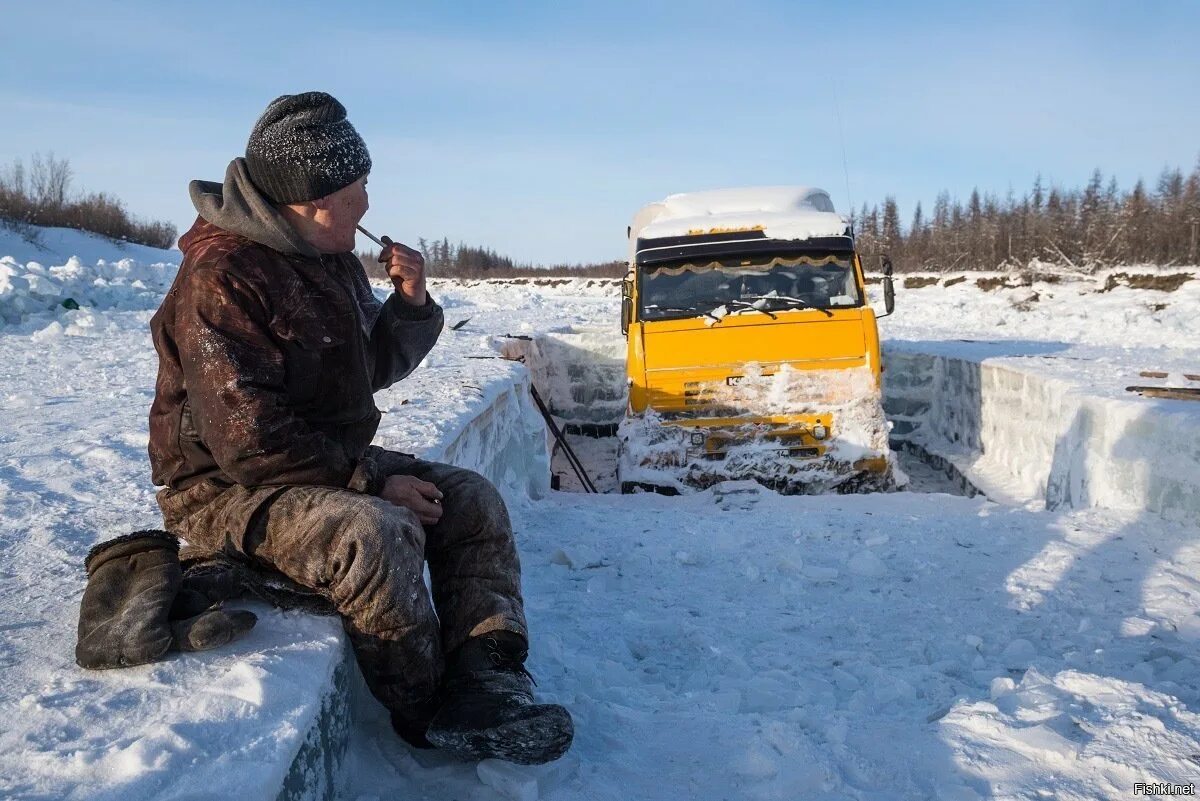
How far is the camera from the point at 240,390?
2.27 m

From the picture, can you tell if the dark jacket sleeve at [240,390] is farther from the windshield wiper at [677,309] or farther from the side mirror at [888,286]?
the side mirror at [888,286]

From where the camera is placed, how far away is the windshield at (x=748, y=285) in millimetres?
7582

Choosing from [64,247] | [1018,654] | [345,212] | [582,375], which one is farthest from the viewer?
[64,247]

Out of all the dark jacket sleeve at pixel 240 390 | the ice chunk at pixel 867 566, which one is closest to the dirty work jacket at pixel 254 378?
the dark jacket sleeve at pixel 240 390

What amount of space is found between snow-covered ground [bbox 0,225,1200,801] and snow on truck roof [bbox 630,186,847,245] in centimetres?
246

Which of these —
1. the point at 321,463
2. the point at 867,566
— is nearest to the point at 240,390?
the point at 321,463

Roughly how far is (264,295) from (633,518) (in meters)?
3.59

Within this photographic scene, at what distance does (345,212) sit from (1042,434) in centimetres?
621

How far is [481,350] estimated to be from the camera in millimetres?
10891

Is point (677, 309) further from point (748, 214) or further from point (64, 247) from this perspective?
point (64, 247)

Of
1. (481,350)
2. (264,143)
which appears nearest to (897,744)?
(264,143)

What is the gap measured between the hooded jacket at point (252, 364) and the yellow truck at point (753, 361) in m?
4.66

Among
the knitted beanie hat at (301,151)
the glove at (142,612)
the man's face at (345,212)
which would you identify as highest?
the knitted beanie hat at (301,151)

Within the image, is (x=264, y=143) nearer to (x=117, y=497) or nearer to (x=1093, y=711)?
(x=117, y=497)
